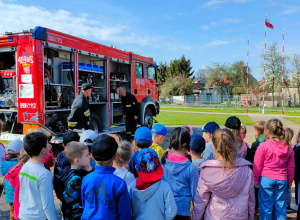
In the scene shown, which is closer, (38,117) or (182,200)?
(182,200)

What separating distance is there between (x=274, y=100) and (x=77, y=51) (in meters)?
42.5

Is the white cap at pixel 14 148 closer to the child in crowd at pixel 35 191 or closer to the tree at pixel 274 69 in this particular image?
the child in crowd at pixel 35 191

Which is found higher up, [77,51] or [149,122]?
[77,51]

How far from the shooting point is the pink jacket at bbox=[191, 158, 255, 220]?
2.46 m

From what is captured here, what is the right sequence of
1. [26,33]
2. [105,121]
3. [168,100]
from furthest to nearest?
[168,100], [105,121], [26,33]

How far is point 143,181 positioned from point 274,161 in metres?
1.93

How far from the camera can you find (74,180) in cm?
242

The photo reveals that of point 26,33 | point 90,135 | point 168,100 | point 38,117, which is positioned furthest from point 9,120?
point 168,100

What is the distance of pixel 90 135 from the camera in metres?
3.24

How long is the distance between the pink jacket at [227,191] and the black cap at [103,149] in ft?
3.08

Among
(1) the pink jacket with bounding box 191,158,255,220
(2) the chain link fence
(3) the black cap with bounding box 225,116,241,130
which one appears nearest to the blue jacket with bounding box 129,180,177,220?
(1) the pink jacket with bounding box 191,158,255,220

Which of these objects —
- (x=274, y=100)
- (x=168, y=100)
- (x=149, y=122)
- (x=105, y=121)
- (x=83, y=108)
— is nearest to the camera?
(x=83, y=108)

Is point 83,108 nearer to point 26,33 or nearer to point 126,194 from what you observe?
point 26,33

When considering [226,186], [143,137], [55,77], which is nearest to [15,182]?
[143,137]
